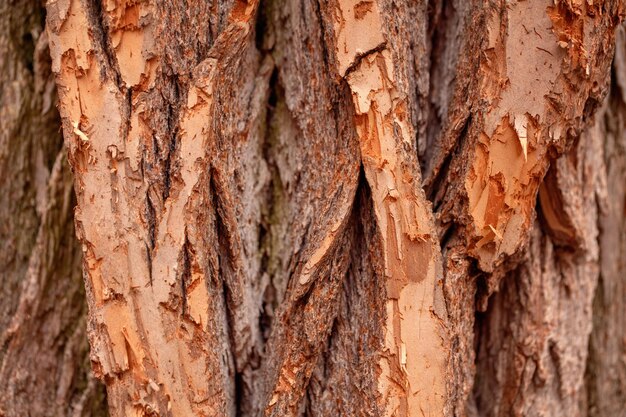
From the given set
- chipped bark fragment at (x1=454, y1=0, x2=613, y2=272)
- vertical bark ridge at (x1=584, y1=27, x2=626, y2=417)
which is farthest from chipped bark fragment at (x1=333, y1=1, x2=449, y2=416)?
vertical bark ridge at (x1=584, y1=27, x2=626, y2=417)

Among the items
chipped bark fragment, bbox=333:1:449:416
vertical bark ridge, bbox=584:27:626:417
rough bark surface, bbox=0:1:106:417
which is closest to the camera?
chipped bark fragment, bbox=333:1:449:416

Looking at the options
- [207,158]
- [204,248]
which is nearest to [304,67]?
[207,158]

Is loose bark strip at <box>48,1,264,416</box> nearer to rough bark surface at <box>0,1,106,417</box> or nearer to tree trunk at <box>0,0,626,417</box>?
tree trunk at <box>0,0,626,417</box>

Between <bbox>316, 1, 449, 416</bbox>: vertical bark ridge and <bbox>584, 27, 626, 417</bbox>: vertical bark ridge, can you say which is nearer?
<bbox>316, 1, 449, 416</bbox>: vertical bark ridge

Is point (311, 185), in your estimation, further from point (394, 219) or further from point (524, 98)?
point (524, 98)

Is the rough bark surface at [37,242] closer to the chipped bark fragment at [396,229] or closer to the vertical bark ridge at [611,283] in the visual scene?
the chipped bark fragment at [396,229]

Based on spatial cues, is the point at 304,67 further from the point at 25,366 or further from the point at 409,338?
the point at 25,366
